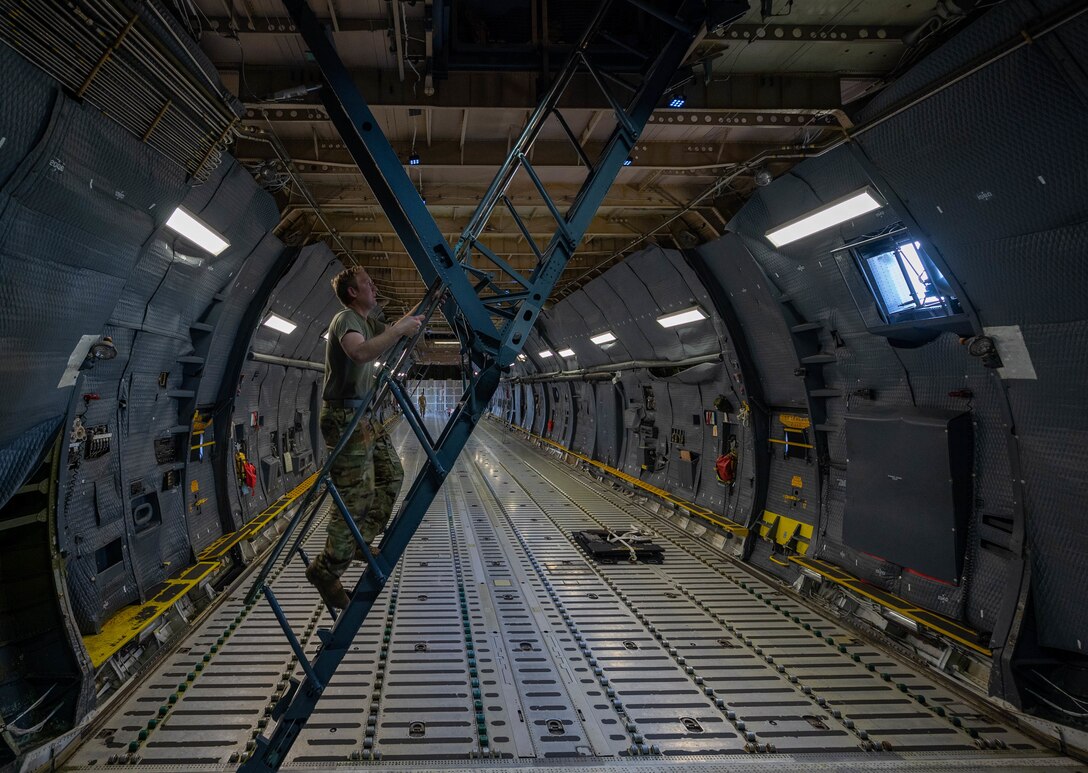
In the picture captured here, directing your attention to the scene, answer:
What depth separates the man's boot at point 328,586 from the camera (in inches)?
142

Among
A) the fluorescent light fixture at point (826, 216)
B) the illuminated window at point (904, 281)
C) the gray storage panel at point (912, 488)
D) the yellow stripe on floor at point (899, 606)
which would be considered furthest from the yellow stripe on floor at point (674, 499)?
the fluorescent light fixture at point (826, 216)

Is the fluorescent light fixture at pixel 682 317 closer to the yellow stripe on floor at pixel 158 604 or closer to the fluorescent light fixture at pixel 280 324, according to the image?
the yellow stripe on floor at pixel 158 604

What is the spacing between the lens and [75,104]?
3002 millimetres

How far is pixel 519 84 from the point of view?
501cm

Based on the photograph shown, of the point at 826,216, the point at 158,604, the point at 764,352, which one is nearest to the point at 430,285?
the point at 826,216

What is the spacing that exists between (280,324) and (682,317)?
6892 mm

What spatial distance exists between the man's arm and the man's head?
446mm

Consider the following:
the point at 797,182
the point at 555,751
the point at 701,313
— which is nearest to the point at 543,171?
the point at 797,182

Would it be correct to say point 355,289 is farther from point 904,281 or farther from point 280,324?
point 280,324

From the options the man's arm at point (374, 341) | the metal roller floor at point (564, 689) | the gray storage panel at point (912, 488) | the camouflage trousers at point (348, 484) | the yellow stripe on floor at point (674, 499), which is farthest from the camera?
the yellow stripe on floor at point (674, 499)

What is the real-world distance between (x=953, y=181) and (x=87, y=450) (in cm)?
742

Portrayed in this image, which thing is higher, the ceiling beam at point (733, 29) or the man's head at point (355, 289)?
the ceiling beam at point (733, 29)

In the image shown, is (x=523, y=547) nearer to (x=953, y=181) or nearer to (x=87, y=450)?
(x=87, y=450)

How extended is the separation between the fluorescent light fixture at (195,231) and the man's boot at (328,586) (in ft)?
11.1
